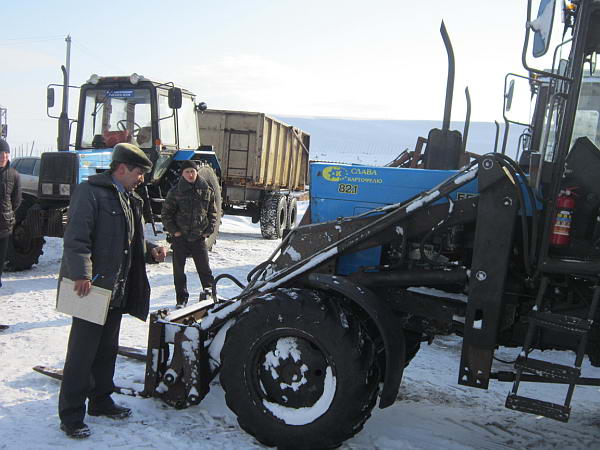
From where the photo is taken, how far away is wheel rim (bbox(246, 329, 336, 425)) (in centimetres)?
332

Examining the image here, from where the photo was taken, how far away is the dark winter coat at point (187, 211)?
20.1 ft

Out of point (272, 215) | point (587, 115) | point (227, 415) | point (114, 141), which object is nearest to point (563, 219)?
point (587, 115)

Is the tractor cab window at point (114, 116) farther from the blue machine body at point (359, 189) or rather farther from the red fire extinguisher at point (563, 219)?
the red fire extinguisher at point (563, 219)

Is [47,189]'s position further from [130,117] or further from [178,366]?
[178,366]

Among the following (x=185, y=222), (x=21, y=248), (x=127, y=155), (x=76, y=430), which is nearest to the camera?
(x=76, y=430)

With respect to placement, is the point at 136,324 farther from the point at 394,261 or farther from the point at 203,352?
the point at 394,261

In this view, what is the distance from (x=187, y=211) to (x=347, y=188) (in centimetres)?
268

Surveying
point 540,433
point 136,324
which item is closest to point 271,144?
point 136,324

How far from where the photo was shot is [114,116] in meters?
8.84

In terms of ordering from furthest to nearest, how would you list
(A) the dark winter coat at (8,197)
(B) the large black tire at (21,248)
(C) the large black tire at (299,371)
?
(B) the large black tire at (21,248), (A) the dark winter coat at (8,197), (C) the large black tire at (299,371)

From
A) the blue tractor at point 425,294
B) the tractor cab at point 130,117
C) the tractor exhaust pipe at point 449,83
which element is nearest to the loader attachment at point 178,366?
the blue tractor at point 425,294

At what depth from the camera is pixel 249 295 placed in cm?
370

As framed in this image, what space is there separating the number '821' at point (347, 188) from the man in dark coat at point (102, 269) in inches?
53.0

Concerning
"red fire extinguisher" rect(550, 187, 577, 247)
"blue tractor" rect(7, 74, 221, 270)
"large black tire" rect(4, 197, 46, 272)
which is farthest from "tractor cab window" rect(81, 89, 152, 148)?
"red fire extinguisher" rect(550, 187, 577, 247)
